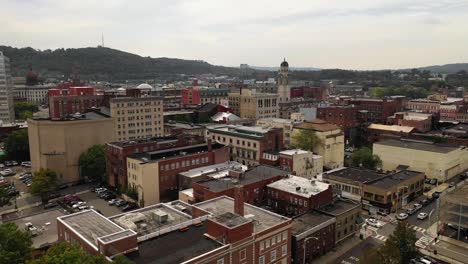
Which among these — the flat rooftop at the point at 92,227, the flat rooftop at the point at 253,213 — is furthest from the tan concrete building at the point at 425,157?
the flat rooftop at the point at 92,227

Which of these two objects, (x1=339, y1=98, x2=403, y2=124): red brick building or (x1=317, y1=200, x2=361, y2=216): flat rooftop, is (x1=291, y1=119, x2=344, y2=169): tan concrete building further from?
(x1=339, y1=98, x2=403, y2=124): red brick building

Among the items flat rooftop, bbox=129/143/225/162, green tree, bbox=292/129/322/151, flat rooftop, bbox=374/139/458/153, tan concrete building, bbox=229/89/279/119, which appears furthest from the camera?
tan concrete building, bbox=229/89/279/119

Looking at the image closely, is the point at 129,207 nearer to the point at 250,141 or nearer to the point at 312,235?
the point at 250,141

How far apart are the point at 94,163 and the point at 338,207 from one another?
4546cm

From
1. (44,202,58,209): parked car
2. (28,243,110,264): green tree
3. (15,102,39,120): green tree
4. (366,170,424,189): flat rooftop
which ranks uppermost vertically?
(15,102,39,120): green tree

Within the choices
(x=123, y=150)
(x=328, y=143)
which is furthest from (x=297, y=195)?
(x=328, y=143)

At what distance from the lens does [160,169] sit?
5878 cm

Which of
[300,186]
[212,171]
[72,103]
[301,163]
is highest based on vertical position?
[72,103]

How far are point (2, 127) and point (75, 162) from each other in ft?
143

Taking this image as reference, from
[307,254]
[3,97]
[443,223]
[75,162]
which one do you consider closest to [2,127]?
[3,97]

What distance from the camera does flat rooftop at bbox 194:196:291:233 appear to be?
3612cm

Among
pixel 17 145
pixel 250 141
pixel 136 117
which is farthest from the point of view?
pixel 136 117

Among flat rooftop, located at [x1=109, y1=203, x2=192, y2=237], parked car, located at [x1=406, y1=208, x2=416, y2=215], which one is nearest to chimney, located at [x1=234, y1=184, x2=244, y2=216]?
flat rooftop, located at [x1=109, y1=203, x2=192, y2=237]

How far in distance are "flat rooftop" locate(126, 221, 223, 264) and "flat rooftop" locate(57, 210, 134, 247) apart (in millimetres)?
2040
